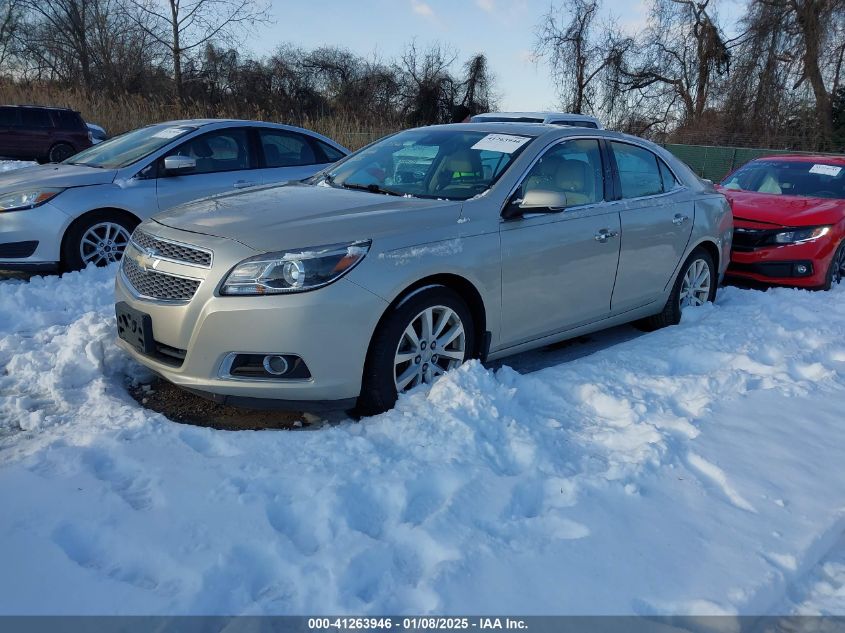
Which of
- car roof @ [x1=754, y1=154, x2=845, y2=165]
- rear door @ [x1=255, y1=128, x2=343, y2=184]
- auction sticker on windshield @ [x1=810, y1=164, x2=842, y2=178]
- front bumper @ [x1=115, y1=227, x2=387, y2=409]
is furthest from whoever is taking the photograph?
car roof @ [x1=754, y1=154, x2=845, y2=165]

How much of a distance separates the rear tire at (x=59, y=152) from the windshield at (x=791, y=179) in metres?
16.6

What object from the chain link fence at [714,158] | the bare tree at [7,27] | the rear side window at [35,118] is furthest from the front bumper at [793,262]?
the bare tree at [7,27]

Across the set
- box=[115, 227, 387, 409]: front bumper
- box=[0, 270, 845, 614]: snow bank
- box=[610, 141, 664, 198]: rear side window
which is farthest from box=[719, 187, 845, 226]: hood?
box=[115, 227, 387, 409]: front bumper

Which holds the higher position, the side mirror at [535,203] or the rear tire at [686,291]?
the side mirror at [535,203]

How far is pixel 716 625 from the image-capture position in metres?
2.30

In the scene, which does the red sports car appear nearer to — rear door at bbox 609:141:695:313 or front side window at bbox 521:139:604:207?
rear door at bbox 609:141:695:313

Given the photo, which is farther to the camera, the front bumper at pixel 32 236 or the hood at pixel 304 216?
the front bumper at pixel 32 236

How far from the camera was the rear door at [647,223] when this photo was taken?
4812mm

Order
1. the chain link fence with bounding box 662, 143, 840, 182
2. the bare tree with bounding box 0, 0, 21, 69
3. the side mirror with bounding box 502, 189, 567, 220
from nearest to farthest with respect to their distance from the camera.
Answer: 1. the side mirror with bounding box 502, 189, 567, 220
2. the chain link fence with bounding box 662, 143, 840, 182
3. the bare tree with bounding box 0, 0, 21, 69

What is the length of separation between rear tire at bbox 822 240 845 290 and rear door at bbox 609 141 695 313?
2.46m

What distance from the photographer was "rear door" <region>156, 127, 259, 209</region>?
6.74 meters

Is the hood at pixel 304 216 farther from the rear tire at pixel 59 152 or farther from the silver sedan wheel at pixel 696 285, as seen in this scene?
the rear tire at pixel 59 152

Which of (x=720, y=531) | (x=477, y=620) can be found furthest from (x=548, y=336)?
(x=477, y=620)

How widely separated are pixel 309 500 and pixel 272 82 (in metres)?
36.9
